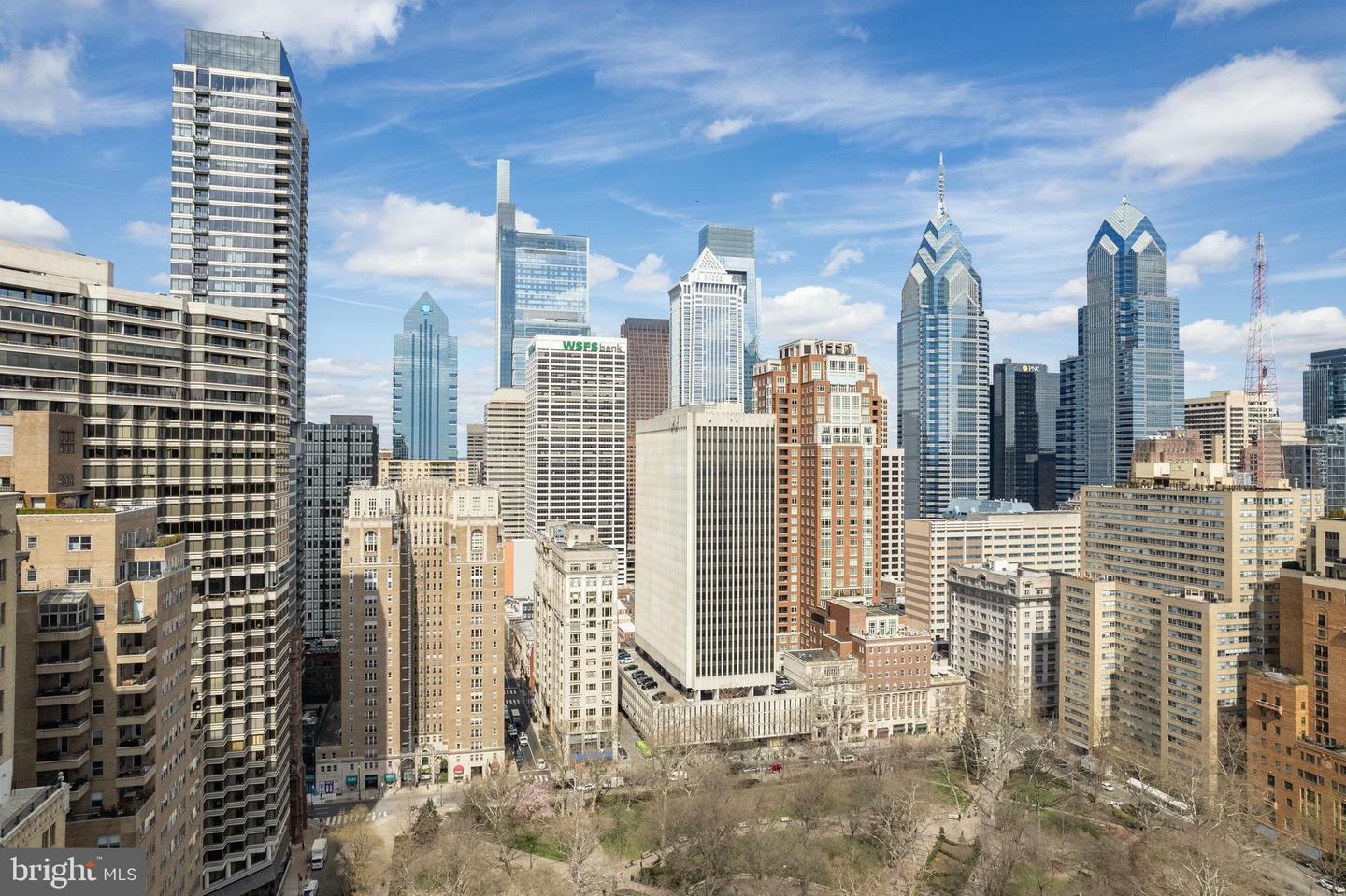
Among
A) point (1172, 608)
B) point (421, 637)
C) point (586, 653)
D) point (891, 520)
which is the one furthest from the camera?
point (891, 520)

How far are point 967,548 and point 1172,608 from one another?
66.0 meters

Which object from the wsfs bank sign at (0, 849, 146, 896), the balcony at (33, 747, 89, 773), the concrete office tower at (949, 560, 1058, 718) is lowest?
the concrete office tower at (949, 560, 1058, 718)

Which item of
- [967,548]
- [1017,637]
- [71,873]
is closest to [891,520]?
[967,548]

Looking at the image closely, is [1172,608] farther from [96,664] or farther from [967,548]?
[96,664]

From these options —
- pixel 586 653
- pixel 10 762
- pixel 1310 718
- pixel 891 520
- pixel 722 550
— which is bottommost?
pixel 586 653

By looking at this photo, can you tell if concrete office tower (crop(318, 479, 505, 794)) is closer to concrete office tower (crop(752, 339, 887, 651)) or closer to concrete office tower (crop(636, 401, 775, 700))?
concrete office tower (crop(636, 401, 775, 700))

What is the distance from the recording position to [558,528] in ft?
465

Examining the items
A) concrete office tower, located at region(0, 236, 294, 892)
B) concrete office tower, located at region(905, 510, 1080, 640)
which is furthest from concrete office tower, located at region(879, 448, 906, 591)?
concrete office tower, located at region(0, 236, 294, 892)

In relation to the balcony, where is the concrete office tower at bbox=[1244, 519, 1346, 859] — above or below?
below

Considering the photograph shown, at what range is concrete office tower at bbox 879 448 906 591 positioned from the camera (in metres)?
165

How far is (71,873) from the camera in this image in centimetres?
2692

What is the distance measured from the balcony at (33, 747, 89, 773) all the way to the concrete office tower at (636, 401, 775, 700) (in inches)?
3657

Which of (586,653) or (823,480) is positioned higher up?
(823,480)

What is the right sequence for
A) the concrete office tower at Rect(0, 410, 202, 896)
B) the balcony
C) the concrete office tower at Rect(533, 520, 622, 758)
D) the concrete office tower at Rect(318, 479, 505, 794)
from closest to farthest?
the balcony < the concrete office tower at Rect(0, 410, 202, 896) < the concrete office tower at Rect(318, 479, 505, 794) < the concrete office tower at Rect(533, 520, 622, 758)
